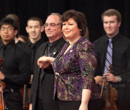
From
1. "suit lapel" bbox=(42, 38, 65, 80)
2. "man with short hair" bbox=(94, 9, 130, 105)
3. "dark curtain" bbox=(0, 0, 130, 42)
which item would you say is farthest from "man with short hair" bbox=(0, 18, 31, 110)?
"dark curtain" bbox=(0, 0, 130, 42)

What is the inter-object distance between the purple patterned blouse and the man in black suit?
1.58ft

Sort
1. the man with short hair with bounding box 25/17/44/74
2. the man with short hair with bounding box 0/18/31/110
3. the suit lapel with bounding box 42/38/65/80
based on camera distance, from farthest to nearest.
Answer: the man with short hair with bounding box 25/17/44/74 < the man with short hair with bounding box 0/18/31/110 < the suit lapel with bounding box 42/38/65/80

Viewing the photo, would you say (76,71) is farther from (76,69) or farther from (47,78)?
(47,78)

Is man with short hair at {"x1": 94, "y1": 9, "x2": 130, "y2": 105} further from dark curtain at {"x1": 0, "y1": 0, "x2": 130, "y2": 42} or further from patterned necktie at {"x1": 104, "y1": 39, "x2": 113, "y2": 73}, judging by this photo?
dark curtain at {"x1": 0, "y1": 0, "x2": 130, "y2": 42}

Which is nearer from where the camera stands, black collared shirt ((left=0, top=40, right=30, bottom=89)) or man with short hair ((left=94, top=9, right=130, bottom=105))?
black collared shirt ((left=0, top=40, right=30, bottom=89))

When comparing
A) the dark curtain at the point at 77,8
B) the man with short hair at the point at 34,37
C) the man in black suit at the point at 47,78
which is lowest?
the man in black suit at the point at 47,78

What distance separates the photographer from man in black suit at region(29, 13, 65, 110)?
3555 millimetres

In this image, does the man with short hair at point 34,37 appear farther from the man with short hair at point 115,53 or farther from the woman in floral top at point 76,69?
the woman in floral top at point 76,69

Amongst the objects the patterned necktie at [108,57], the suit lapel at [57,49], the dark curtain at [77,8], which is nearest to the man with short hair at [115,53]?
the patterned necktie at [108,57]

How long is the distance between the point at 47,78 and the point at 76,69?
0.75 metres

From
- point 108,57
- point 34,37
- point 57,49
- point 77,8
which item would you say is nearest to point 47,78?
point 57,49

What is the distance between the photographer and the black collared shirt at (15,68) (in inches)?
158

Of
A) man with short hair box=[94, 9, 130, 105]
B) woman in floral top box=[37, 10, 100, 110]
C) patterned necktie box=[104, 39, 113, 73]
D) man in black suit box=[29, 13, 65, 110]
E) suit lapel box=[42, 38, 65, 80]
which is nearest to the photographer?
woman in floral top box=[37, 10, 100, 110]

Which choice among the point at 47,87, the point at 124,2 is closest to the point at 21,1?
the point at 124,2
